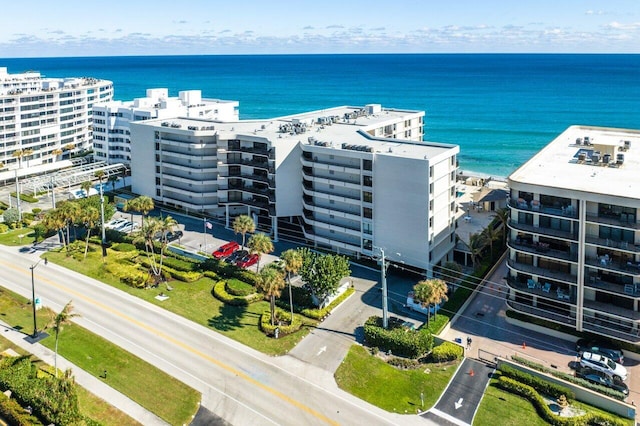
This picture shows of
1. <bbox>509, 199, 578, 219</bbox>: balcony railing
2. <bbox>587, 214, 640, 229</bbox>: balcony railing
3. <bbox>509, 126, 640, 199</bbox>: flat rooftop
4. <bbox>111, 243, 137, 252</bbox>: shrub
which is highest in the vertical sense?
<bbox>509, 126, 640, 199</bbox>: flat rooftop

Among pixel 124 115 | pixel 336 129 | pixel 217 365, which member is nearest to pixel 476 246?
pixel 336 129

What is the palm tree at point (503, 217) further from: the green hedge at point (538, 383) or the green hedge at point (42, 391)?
the green hedge at point (42, 391)

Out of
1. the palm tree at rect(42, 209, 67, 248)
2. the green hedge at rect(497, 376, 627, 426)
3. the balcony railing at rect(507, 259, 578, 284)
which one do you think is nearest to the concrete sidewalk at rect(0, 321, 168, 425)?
the palm tree at rect(42, 209, 67, 248)

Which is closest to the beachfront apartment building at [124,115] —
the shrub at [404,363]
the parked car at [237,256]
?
the parked car at [237,256]

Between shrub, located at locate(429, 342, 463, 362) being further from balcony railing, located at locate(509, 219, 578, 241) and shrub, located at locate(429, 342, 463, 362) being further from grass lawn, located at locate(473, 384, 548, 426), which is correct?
balcony railing, located at locate(509, 219, 578, 241)

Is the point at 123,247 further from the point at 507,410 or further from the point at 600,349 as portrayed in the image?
the point at 600,349
